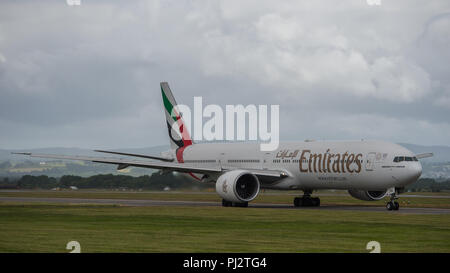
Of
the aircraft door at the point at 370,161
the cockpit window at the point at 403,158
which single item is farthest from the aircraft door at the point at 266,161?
the cockpit window at the point at 403,158

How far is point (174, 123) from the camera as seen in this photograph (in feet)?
191

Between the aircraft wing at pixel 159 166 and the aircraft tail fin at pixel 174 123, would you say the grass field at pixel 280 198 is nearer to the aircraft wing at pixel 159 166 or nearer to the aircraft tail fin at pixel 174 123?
the aircraft tail fin at pixel 174 123

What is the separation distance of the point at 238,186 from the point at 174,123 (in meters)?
13.7

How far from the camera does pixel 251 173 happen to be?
148 feet

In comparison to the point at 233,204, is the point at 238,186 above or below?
above

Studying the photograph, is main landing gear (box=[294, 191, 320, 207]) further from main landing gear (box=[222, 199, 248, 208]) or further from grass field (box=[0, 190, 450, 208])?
grass field (box=[0, 190, 450, 208])

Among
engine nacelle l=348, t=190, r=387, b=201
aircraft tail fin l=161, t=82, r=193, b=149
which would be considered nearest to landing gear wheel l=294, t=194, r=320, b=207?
engine nacelle l=348, t=190, r=387, b=201

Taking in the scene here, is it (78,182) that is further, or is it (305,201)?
(78,182)

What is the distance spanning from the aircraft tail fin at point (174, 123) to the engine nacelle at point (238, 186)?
41.1 ft

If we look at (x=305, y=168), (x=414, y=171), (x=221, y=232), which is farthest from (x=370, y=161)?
(x=221, y=232)

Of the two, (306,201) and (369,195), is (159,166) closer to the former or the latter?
(306,201)
